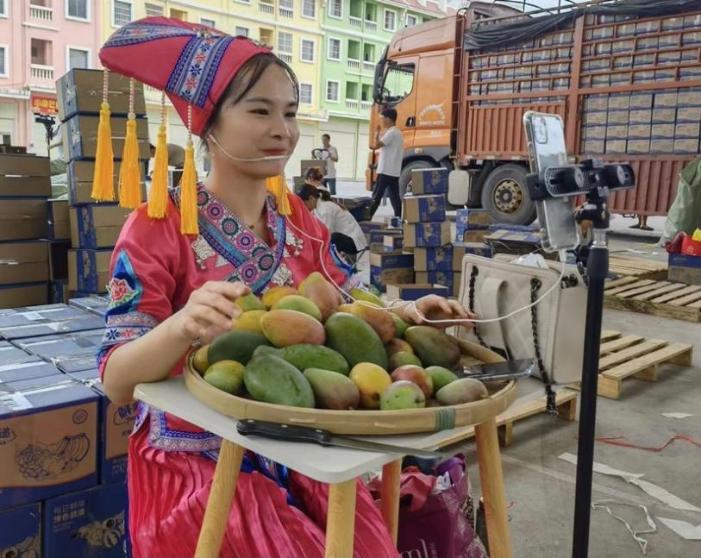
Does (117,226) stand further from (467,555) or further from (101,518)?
(467,555)

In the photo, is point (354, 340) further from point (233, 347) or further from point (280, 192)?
point (280, 192)

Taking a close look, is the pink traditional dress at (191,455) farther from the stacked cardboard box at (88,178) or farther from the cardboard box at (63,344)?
the stacked cardboard box at (88,178)

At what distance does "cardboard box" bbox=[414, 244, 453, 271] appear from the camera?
5691mm

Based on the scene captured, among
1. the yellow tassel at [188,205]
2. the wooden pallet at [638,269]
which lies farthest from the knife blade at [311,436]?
the wooden pallet at [638,269]

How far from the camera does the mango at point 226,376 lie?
109 cm

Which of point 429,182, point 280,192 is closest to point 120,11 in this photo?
point 429,182

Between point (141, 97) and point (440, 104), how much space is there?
7520 mm

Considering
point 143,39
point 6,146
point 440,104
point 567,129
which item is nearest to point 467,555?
point 143,39

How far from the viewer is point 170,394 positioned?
1.17 meters

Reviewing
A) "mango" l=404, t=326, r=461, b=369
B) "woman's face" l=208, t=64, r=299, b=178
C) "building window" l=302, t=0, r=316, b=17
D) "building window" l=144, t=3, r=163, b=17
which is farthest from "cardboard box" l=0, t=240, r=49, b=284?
"building window" l=302, t=0, r=316, b=17

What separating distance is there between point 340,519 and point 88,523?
1211mm

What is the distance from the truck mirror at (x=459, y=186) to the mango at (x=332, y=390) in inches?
363

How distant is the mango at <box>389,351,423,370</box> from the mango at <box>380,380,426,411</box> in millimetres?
153

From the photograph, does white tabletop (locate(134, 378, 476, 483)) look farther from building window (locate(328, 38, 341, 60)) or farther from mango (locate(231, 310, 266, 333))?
building window (locate(328, 38, 341, 60))
